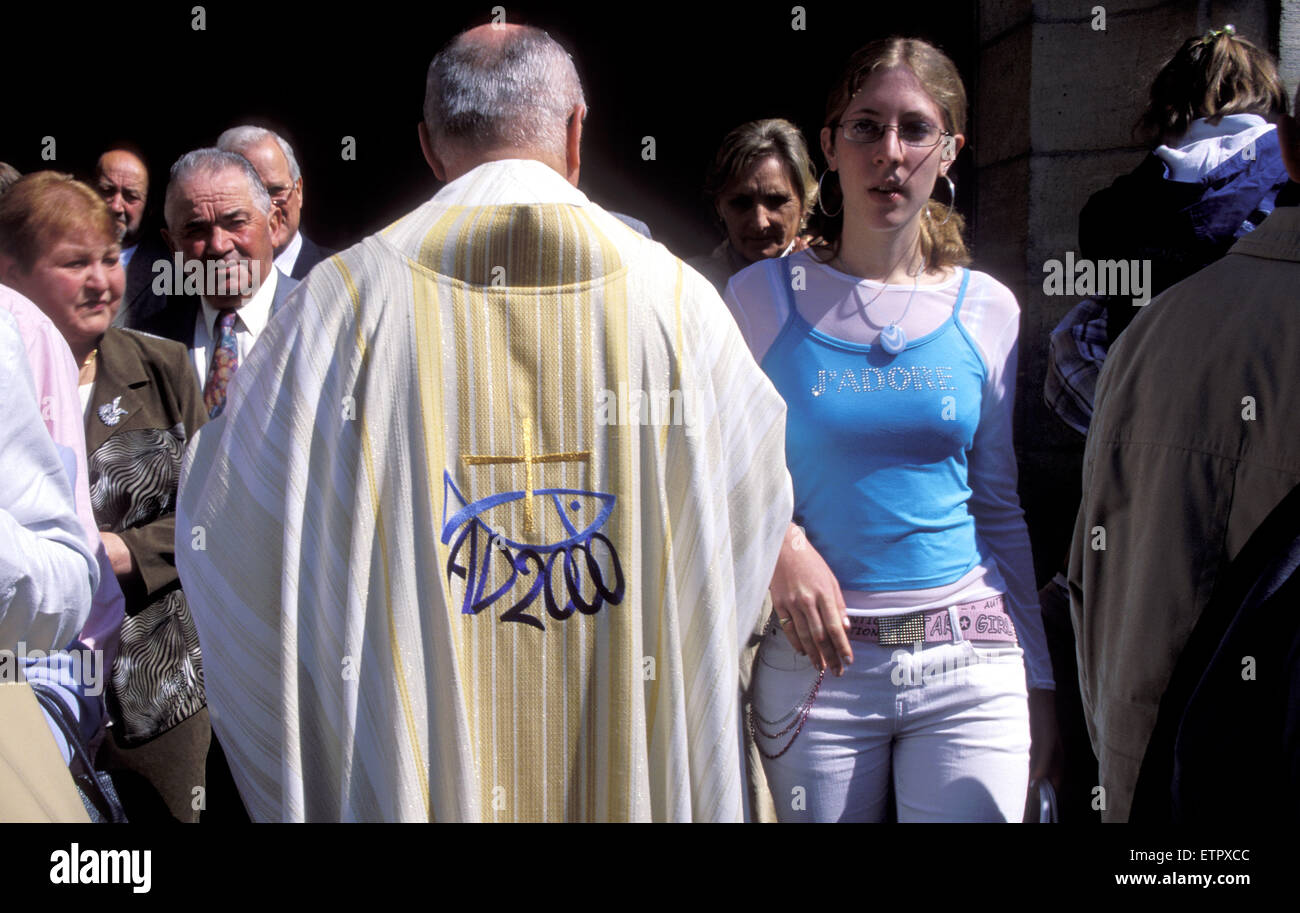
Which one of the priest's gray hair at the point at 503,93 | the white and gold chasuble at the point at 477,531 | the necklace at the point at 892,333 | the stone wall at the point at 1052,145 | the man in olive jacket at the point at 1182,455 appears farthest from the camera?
the stone wall at the point at 1052,145

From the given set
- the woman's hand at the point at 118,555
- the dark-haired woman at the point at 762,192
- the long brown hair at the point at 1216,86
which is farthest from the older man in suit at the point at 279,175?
the long brown hair at the point at 1216,86

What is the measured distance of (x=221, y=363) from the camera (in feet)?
11.3

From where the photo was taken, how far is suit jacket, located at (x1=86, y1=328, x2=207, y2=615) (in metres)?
2.80

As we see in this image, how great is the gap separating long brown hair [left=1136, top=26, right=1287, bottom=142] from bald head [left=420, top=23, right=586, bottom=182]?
1406mm

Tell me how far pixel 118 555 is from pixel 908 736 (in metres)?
1.62

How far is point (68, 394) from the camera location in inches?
95.7

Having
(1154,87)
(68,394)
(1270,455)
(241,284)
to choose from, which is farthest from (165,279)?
(1270,455)

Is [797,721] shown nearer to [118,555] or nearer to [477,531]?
[477,531]

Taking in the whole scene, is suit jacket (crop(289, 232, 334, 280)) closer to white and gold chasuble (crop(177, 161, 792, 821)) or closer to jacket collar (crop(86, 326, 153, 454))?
jacket collar (crop(86, 326, 153, 454))

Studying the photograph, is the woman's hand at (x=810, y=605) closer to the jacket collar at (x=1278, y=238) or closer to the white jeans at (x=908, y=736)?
the white jeans at (x=908, y=736)

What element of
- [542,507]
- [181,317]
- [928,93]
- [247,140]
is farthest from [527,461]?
[247,140]

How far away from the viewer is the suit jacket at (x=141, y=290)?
3928 mm

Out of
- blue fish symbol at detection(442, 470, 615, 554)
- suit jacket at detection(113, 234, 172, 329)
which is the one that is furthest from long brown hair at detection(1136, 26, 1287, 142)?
suit jacket at detection(113, 234, 172, 329)

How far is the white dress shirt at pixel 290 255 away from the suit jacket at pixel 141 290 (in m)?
0.36
